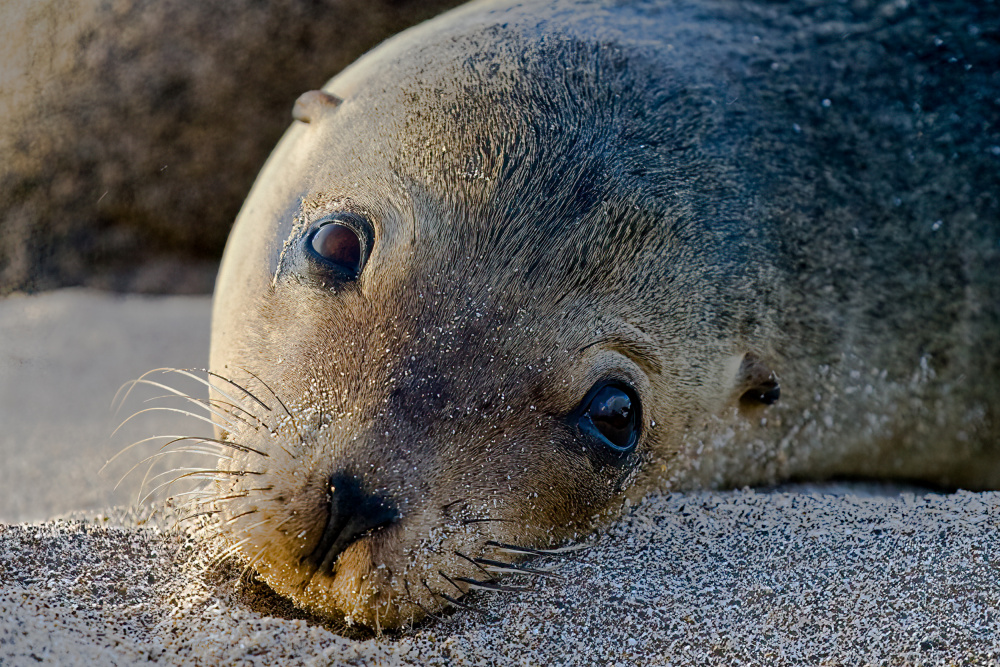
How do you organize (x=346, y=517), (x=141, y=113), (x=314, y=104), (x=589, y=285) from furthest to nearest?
(x=141, y=113) → (x=314, y=104) → (x=589, y=285) → (x=346, y=517)

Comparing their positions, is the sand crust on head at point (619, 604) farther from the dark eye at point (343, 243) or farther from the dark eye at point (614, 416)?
the dark eye at point (343, 243)

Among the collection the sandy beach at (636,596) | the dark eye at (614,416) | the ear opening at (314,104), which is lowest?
the sandy beach at (636,596)

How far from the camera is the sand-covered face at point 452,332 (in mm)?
1910

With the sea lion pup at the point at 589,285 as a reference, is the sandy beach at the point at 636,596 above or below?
below

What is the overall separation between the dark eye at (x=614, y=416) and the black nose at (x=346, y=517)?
63 cm

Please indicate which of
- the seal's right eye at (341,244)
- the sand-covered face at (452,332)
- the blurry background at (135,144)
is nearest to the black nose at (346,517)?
the sand-covered face at (452,332)

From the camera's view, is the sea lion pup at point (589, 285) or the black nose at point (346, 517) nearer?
the black nose at point (346, 517)

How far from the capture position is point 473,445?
2.05 m

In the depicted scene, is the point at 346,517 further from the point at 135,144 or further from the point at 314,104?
the point at 135,144

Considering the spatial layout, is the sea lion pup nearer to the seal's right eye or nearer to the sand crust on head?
the seal's right eye

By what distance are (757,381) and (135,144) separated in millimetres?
3033

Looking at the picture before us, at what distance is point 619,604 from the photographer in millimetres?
2031

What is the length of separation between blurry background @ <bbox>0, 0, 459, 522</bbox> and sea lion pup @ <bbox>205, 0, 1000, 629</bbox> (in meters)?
1.28

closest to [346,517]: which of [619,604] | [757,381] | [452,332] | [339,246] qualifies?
[452,332]
